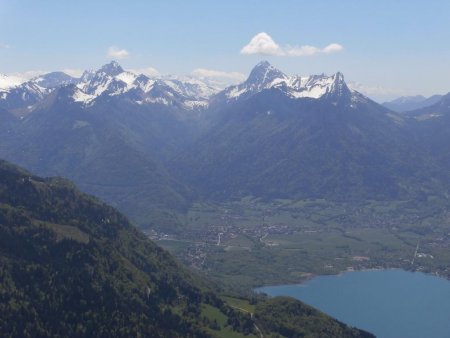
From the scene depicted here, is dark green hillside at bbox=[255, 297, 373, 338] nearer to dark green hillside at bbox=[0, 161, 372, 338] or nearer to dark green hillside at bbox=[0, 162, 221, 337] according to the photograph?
dark green hillside at bbox=[0, 161, 372, 338]

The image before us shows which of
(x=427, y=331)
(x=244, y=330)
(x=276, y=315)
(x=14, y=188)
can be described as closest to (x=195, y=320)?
(x=244, y=330)

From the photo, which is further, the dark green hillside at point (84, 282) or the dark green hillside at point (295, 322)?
the dark green hillside at point (295, 322)

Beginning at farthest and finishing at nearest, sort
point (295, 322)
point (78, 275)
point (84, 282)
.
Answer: point (295, 322)
point (78, 275)
point (84, 282)

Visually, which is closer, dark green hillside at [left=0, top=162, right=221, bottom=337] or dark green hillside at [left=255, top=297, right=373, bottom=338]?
dark green hillside at [left=0, top=162, right=221, bottom=337]

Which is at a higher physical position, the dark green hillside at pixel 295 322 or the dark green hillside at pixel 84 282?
the dark green hillside at pixel 84 282

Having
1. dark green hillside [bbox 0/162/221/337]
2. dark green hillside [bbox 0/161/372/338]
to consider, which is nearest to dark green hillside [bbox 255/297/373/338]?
dark green hillside [bbox 0/161/372/338]

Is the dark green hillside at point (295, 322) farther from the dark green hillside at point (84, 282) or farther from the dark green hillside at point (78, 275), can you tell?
the dark green hillside at point (78, 275)

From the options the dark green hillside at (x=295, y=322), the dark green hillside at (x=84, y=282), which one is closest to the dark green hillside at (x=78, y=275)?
the dark green hillside at (x=84, y=282)

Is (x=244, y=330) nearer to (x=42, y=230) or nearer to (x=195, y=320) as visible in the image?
(x=195, y=320)

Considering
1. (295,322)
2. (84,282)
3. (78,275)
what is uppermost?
(78,275)

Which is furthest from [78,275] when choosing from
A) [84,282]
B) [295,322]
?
[295,322]

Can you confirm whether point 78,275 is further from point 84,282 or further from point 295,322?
point 295,322
